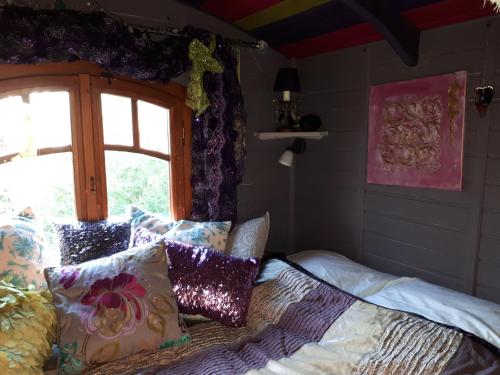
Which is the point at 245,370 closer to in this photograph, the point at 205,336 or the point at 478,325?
the point at 205,336

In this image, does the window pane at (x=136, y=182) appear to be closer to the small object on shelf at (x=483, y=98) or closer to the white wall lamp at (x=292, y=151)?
the white wall lamp at (x=292, y=151)

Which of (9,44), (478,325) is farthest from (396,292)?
(9,44)

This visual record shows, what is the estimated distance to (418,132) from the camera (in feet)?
6.56

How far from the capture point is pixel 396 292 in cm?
179

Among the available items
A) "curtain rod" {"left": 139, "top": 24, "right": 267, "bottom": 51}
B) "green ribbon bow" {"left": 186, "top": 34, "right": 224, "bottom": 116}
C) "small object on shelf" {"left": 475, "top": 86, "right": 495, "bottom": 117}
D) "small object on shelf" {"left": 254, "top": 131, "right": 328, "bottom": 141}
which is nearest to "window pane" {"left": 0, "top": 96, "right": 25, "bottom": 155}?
"curtain rod" {"left": 139, "top": 24, "right": 267, "bottom": 51}

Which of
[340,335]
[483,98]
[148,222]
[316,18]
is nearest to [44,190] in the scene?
[148,222]

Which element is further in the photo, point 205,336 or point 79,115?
point 79,115

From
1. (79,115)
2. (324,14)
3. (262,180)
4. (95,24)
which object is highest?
(324,14)

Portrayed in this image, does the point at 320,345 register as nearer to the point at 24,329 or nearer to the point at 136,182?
the point at 24,329

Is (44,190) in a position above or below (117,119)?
below

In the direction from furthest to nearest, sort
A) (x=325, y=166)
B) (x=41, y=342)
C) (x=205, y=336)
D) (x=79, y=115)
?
1. (x=325, y=166)
2. (x=79, y=115)
3. (x=205, y=336)
4. (x=41, y=342)

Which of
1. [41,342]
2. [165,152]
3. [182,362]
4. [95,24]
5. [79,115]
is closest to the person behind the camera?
[41,342]

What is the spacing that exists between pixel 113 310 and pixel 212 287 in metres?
0.41

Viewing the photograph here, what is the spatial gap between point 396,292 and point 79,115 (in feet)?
5.93
